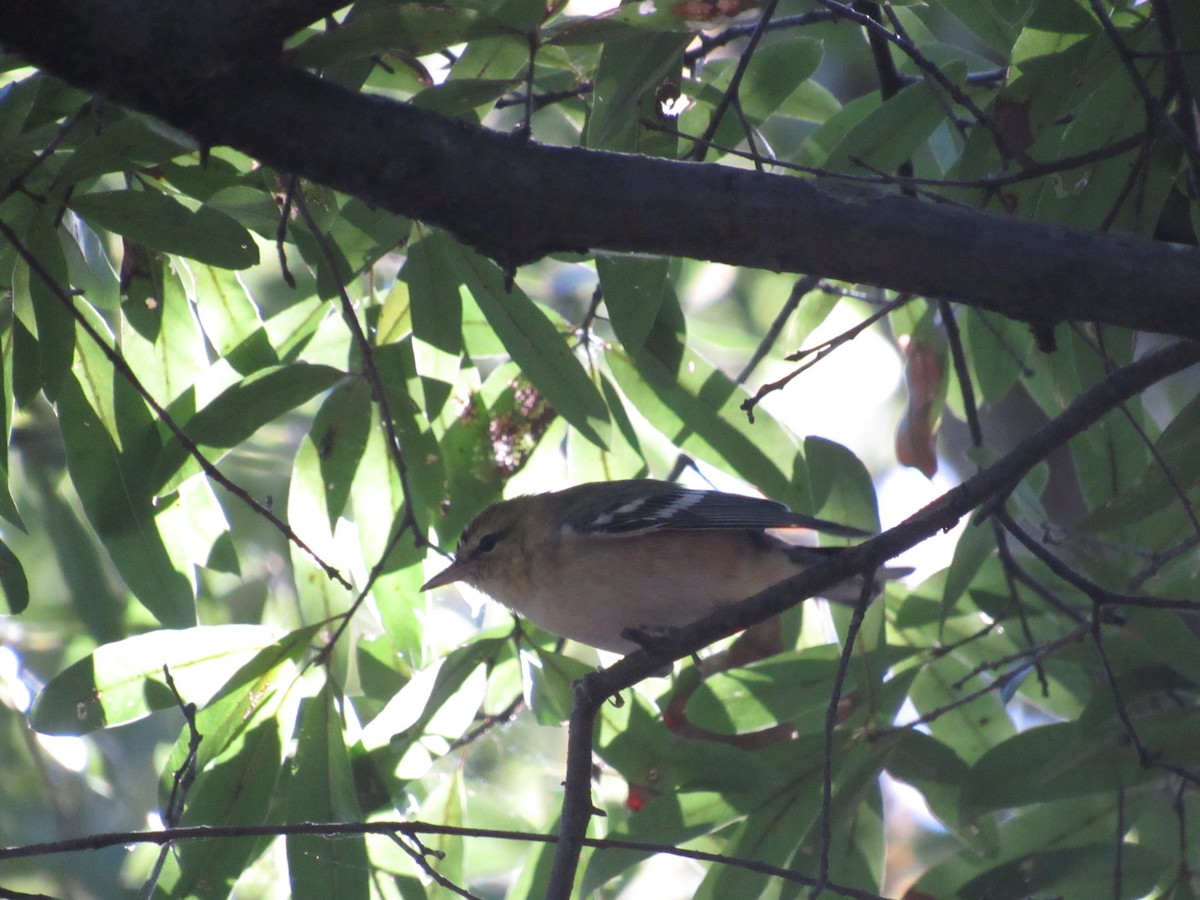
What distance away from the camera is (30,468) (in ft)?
17.7

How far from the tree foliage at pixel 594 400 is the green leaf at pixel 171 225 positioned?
11mm

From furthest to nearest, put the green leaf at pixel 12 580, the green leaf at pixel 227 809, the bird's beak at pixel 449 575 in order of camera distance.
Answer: the bird's beak at pixel 449 575
the green leaf at pixel 227 809
the green leaf at pixel 12 580

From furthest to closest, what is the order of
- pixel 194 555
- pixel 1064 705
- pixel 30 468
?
pixel 30 468 < pixel 1064 705 < pixel 194 555

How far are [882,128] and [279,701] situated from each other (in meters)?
2.33

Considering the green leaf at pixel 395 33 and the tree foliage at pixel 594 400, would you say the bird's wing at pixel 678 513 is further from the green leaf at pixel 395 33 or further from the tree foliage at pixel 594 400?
the green leaf at pixel 395 33

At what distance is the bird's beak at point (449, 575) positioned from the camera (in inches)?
167

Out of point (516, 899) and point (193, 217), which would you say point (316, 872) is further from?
point (193, 217)

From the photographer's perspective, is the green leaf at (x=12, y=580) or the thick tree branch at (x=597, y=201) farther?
the green leaf at (x=12, y=580)

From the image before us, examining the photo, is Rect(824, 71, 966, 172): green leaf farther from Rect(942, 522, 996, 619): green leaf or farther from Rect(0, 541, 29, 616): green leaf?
Rect(0, 541, 29, 616): green leaf

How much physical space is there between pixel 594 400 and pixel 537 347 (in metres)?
0.23

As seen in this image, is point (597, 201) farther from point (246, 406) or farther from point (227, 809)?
point (227, 809)

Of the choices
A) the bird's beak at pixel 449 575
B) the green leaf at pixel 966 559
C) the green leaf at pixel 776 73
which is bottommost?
the green leaf at pixel 966 559

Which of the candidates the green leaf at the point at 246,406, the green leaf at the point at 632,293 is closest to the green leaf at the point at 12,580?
the green leaf at the point at 246,406

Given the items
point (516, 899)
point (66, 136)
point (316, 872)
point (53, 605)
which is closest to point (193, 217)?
point (66, 136)
